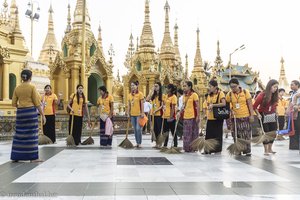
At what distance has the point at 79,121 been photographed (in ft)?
39.9

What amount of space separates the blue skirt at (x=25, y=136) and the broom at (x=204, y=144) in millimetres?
3902

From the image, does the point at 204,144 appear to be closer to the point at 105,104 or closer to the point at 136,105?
the point at 136,105

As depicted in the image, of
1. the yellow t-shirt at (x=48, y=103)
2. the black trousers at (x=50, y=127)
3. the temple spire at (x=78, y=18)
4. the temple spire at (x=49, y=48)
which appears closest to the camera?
the yellow t-shirt at (x=48, y=103)

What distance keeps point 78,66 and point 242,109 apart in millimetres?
13973

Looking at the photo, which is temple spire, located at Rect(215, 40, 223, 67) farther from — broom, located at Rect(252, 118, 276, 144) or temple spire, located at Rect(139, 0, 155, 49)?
broom, located at Rect(252, 118, 276, 144)

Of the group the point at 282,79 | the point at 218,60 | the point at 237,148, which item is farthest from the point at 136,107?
the point at 282,79

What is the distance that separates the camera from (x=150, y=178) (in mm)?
6113

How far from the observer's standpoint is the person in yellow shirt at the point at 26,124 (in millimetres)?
8000

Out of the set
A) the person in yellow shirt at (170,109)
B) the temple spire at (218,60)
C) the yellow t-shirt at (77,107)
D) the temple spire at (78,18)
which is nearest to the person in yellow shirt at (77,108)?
the yellow t-shirt at (77,107)

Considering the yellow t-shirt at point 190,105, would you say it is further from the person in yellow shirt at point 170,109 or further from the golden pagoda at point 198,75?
the golden pagoda at point 198,75

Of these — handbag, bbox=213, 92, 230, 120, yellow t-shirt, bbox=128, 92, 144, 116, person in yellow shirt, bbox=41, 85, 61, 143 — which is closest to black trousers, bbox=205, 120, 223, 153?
handbag, bbox=213, 92, 230, 120

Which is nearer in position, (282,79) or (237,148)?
(237,148)

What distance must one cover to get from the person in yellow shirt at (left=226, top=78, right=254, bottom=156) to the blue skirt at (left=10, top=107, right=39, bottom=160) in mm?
4683

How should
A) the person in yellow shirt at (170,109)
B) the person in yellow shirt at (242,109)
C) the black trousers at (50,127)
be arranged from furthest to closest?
1. the black trousers at (50,127)
2. the person in yellow shirt at (170,109)
3. the person in yellow shirt at (242,109)
